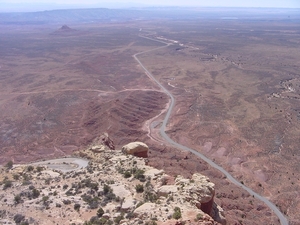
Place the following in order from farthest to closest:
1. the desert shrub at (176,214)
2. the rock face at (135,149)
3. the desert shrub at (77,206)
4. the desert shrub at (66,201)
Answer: the rock face at (135,149) < the desert shrub at (66,201) < the desert shrub at (77,206) < the desert shrub at (176,214)

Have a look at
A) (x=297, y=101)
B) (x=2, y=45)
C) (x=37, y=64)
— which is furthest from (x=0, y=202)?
(x=2, y=45)

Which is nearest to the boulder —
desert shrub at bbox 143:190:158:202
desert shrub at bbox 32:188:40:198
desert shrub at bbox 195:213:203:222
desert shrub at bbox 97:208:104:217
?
desert shrub at bbox 143:190:158:202

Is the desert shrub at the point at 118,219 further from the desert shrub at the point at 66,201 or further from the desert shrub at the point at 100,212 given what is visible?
the desert shrub at the point at 66,201

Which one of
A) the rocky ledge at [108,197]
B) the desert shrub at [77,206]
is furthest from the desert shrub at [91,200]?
the desert shrub at [77,206]

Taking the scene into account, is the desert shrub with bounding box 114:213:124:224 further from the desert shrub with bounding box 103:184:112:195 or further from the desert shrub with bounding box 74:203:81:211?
the desert shrub with bounding box 103:184:112:195

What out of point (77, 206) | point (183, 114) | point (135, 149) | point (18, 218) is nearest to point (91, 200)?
point (77, 206)

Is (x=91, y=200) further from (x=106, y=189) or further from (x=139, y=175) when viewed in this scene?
(x=139, y=175)

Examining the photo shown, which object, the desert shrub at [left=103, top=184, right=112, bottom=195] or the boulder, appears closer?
the boulder
